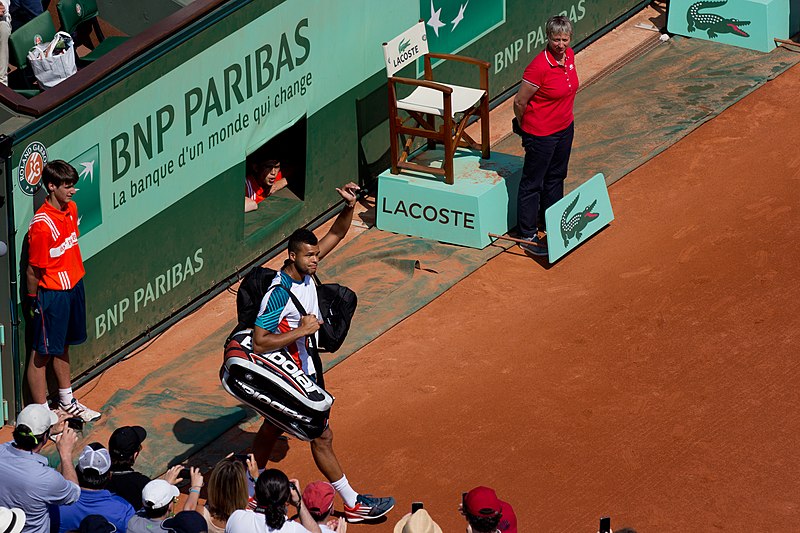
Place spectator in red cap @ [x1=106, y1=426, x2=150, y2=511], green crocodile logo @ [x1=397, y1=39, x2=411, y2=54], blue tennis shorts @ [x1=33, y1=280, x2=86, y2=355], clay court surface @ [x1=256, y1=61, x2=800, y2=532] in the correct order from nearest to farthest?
spectator in red cap @ [x1=106, y1=426, x2=150, y2=511] < clay court surface @ [x1=256, y1=61, x2=800, y2=532] < blue tennis shorts @ [x1=33, y1=280, x2=86, y2=355] < green crocodile logo @ [x1=397, y1=39, x2=411, y2=54]

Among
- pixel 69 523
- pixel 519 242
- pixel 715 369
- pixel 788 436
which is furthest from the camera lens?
pixel 519 242

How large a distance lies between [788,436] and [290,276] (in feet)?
12.3

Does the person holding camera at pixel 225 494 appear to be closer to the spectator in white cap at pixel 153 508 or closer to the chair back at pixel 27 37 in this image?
the spectator in white cap at pixel 153 508

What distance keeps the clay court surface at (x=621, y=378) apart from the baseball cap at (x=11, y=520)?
9.45 ft

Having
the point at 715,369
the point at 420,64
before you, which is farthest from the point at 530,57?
the point at 715,369

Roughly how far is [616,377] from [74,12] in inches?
255

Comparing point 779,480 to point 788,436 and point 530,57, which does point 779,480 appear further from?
point 530,57

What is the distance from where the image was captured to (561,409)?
11.5 metres

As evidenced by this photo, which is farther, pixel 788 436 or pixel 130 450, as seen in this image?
pixel 788 436

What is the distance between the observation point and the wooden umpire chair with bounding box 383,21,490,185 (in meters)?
14.1

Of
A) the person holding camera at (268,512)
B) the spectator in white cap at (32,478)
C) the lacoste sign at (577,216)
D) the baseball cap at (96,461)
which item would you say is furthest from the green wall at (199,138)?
the person holding camera at (268,512)

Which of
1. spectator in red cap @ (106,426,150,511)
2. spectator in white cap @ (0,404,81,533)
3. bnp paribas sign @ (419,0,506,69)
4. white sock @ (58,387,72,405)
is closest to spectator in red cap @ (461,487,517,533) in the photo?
spectator in red cap @ (106,426,150,511)

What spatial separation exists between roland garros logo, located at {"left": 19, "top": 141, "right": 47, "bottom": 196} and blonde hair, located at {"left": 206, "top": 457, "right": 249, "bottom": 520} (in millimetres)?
3397

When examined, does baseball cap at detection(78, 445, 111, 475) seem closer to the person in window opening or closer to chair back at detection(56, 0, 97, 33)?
the person in window opening
